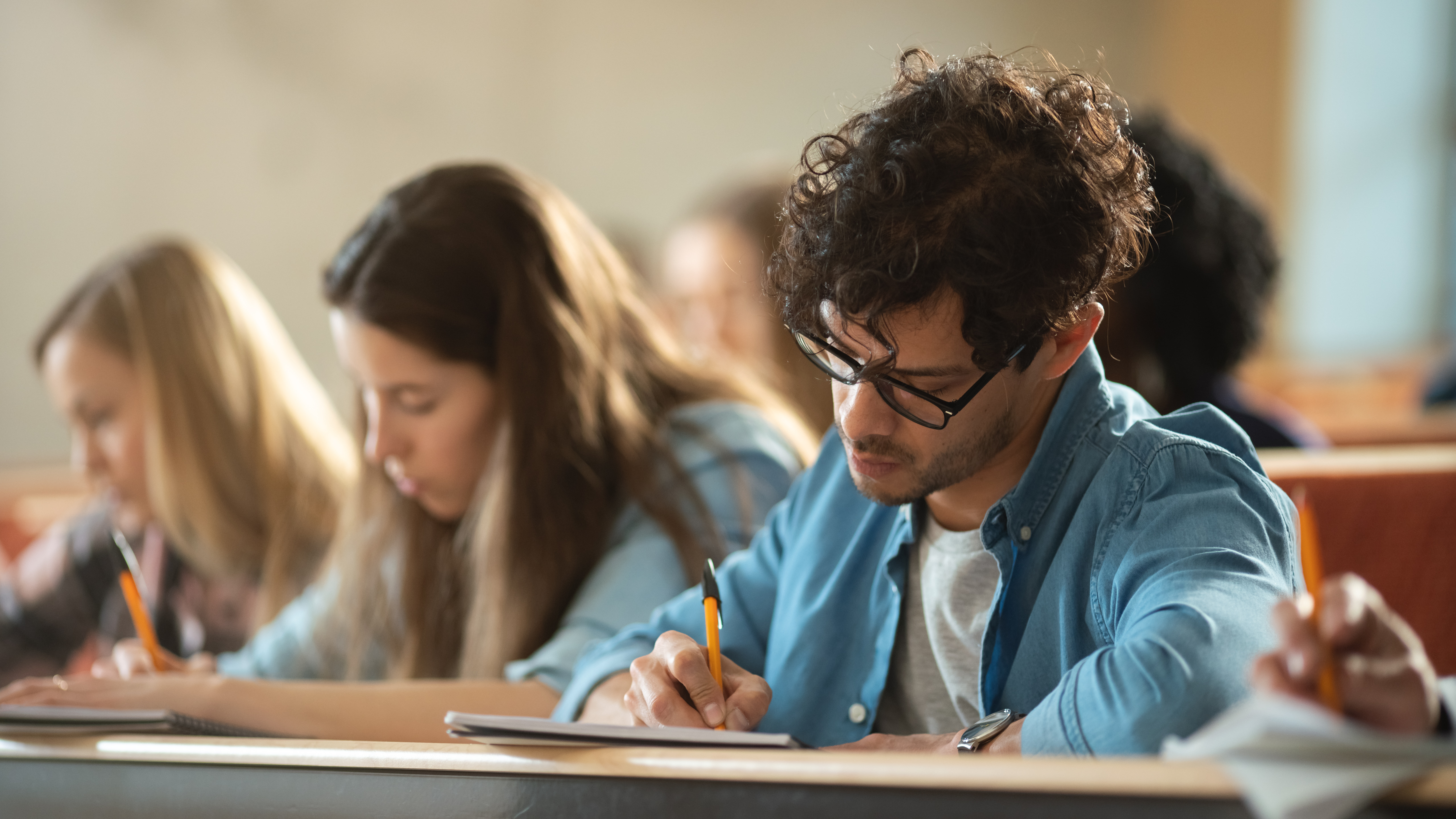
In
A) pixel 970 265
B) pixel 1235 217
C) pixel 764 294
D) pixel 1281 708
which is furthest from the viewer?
pixel 1235 217

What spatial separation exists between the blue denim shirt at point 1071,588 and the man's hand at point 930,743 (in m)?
0.03

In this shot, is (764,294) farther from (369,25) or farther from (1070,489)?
(369,25)

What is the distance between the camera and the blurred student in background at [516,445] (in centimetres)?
139

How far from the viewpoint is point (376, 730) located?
1.24m

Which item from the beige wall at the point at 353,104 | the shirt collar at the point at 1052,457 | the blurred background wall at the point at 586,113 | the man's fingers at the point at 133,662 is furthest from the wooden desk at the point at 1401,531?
the blurred background wall at the point at 586,113

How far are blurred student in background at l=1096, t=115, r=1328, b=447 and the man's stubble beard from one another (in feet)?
3.40

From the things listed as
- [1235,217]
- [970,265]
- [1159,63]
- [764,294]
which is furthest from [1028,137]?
[1159,63]

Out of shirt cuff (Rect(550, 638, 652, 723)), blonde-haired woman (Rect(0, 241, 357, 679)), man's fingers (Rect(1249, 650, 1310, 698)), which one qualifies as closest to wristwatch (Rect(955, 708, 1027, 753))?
man's fingers (Rect(1249, 650, 1310, 698))

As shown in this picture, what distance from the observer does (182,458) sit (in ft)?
5.90

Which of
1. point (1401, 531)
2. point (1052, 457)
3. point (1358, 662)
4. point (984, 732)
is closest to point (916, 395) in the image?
point (1052, 457)

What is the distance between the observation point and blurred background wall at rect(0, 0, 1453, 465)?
13.9 ft

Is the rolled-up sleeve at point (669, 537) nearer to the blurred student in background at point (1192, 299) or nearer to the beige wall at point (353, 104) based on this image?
the blurred student in background at point (1192, 299)

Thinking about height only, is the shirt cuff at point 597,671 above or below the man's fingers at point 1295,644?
below

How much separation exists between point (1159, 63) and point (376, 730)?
13.9 ft
